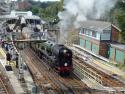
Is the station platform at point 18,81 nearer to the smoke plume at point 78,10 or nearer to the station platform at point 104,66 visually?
the station platform at point 104,66

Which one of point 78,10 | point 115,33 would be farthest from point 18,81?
point 78,10

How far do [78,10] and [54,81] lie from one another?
1930 cm

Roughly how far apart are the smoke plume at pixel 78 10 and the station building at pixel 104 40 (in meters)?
2.58

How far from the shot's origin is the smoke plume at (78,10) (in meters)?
43.5

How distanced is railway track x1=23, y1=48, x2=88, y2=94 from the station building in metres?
7.58

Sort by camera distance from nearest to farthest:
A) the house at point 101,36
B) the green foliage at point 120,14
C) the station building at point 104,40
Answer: the green foliage at point 120,14 < the station building at point 104,40 < the house at point 101,36

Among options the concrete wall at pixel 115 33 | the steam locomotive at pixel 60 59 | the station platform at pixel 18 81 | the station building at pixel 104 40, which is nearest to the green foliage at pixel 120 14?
the concrete wall at pixel 115 33

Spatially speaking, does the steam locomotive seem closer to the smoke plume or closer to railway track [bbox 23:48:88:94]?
railway track [bbox 23:48:88:94]

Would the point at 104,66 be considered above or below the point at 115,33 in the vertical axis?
below

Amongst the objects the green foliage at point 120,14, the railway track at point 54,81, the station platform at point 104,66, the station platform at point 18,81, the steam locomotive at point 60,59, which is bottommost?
the station platform at point 104,66

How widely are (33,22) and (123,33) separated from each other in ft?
31.9

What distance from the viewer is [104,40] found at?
130ft

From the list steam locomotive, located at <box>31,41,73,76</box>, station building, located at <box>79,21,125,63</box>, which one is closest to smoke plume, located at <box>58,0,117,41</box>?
station building, located at <box>79,21,125,63</box>

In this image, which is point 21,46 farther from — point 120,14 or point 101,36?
point 120,14
